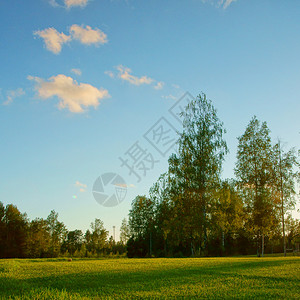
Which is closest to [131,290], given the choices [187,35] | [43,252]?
[187,35]

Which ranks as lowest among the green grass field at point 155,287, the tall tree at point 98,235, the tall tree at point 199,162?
the tall tree at point 98,235

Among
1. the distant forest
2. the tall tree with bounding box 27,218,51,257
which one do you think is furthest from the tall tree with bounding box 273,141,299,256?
the tall tree with bounding box 27,218,51,257

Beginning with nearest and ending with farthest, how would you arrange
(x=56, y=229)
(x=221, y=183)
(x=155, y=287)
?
1. (x=155, y=287)
2. (x=221, y=183)
3. (x=56, y=229)

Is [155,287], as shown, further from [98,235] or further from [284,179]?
[98,235]

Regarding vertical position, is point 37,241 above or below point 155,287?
below

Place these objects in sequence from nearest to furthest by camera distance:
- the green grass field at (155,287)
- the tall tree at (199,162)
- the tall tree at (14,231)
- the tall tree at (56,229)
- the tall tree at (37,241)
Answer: the green grass field at (155,287)
the tall tree at (199,162)
the tall tree at (37,241)
the tall tree at (14,231)
the tall tree at (56,229)

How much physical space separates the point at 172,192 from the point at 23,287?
2548 centimetres

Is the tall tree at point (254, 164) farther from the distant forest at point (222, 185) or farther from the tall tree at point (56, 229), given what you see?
the tall tree at point (56, 229)

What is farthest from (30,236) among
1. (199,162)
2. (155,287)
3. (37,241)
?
(155,287)

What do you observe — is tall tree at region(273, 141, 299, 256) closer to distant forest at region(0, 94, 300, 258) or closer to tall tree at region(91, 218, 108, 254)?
distant forest at region(0, 94, 300, 258)

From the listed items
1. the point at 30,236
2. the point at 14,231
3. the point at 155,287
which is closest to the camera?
the point at 155,287

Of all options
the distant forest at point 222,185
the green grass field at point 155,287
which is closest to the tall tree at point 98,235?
the distant forest at point 222,185

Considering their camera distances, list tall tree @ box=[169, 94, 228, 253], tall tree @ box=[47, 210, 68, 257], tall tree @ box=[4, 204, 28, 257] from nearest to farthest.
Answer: tall tree @ box=[169, 94, 228, 253] → tall tree @ box=[4, 204, 28, 257] → tall tree @ box=[47, 210, 68, 257]

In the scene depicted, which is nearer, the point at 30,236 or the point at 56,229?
the point at 30,236
